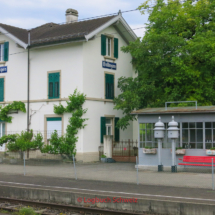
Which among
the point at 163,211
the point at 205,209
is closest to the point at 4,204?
the point at 163,211

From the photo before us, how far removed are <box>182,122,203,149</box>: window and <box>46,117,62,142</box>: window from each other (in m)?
9.26

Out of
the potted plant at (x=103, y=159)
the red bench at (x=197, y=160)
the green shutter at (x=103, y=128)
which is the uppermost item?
the green shutter at (x=103, y=128)

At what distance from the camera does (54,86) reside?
2655cm

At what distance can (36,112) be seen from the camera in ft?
89.1

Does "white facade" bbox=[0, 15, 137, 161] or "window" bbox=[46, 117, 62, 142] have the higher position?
"white facade" bbox=[0, 15, 137, 161]

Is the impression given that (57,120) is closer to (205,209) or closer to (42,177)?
(42,177)

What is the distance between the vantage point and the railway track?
10.7 metres

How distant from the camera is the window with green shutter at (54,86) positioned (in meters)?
26.5

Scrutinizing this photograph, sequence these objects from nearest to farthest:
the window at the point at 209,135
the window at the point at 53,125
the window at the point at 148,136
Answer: the window at the point at 209,135, the window at the point at 148,136, the window at the point at 53,125

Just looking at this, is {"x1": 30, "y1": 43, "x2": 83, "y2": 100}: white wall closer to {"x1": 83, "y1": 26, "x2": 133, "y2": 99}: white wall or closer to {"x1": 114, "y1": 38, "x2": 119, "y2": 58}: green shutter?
{"x1": 83, "y1": 26, "x2": 133, "y2": 99}: white wall

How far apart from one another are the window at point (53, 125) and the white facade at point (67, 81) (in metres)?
0.27

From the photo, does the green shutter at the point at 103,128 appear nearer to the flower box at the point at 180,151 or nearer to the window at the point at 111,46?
the window at the point at 111,46

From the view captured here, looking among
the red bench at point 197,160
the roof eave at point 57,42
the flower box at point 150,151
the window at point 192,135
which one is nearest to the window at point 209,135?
the window at point 192,135

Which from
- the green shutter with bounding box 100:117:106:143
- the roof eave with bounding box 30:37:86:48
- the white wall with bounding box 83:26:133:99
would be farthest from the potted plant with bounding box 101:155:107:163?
the roof eave with bounding box 30:37:86:48
